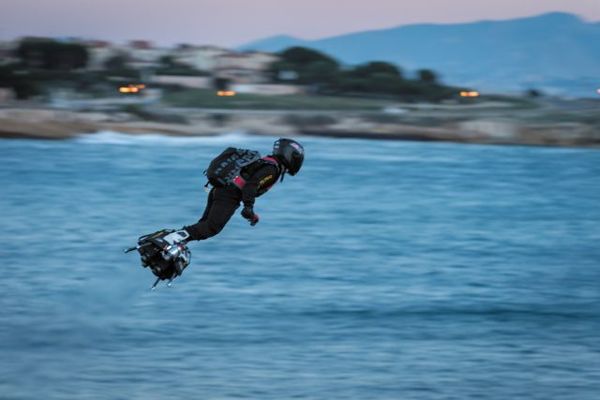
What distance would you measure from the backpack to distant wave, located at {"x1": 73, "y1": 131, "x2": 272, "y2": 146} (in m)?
85.0

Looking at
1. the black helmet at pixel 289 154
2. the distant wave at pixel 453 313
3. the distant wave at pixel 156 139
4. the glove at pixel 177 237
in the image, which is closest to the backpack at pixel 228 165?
the black helmet at pixel 289 154

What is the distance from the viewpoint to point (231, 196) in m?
13.8

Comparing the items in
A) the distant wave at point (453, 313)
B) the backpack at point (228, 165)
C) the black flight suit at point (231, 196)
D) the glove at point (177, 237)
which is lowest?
the distant wave at point (453, 313)

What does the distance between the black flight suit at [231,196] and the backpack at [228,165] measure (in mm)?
72

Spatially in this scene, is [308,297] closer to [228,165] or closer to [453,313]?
[453,313]

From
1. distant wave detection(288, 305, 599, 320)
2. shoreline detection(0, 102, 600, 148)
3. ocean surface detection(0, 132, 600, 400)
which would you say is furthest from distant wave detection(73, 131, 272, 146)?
distant wave detection(288, 305, 599, 320)

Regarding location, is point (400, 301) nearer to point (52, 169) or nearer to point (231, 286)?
point (231, 286)

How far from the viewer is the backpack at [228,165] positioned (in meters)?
13.6

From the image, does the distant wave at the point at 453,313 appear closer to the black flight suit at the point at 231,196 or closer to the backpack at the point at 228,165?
the black flight suit at the point at 231,196

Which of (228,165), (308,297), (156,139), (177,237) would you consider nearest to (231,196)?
(228,165)

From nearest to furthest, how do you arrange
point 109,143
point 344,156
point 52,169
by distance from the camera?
point 52,169 → point 344,156 → point 109,143

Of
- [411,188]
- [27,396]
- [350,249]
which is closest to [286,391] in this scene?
[27,396]

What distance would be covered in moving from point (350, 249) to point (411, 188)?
89.4 ft

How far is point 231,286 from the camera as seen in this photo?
106 ft
